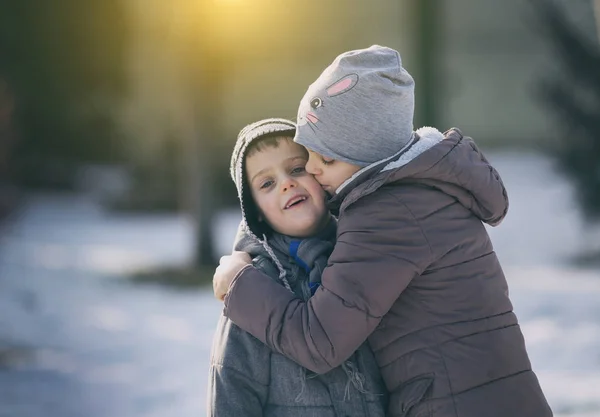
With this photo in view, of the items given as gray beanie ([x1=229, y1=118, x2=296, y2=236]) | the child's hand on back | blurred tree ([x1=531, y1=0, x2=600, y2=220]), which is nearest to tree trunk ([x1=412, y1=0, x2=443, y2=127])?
blurred tree ([x1=531, y1=0, x2=600, y2=220])

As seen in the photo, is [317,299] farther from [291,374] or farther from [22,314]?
Result: [22,314]

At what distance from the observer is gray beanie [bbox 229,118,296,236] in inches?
95.9

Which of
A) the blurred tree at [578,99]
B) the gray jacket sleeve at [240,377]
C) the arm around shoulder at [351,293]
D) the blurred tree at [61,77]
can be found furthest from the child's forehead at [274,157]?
the blurred tree at [61,77]

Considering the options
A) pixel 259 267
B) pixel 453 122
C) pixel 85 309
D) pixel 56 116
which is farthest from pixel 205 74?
pixel 453 122

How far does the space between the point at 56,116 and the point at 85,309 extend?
7.18 m

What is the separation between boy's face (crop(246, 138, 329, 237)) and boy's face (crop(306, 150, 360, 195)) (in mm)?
55

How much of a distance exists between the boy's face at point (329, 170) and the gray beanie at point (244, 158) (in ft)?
0.44

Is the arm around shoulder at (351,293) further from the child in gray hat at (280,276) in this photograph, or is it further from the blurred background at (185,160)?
the blurred background at (185,160)

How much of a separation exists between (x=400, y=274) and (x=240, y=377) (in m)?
0.48

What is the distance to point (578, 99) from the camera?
9.13 meters

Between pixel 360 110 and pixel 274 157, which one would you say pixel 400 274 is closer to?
pixel 360 110

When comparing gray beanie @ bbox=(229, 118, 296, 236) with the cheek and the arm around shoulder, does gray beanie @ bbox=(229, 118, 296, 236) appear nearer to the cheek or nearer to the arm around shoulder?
the cheek

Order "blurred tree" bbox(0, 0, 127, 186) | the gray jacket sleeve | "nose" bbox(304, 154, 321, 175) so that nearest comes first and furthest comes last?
the gray jacket sleeve < "nose" bbox(304, 154, 321, 175) < "blurred tree" bbox(0, 0, 127, 186)

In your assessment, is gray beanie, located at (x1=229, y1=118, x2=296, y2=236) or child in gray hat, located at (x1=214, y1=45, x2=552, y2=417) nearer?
child in gray hat, located at (x1=214, y1=45, x2=552, y2=417)
